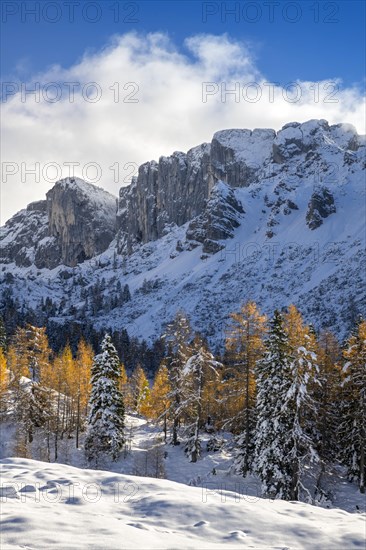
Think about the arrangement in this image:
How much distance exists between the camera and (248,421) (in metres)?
25.4

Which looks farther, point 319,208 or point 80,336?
point 319,208

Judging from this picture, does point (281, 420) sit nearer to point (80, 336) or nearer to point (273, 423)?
point (273, 423)

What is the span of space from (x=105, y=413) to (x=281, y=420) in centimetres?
1399

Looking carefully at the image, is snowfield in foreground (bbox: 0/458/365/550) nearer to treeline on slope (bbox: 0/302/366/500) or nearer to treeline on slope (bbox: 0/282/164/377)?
treeline on slope (bbox: 0/302/366/500)

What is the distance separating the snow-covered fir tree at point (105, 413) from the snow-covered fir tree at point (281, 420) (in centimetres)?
1222

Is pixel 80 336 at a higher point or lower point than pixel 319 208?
lower

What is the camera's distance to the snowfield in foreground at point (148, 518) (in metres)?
8.29

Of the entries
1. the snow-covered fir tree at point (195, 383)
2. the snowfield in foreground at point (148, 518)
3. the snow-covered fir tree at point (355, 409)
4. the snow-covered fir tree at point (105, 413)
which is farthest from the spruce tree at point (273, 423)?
the snow-covered fir tree at point (105, 413)

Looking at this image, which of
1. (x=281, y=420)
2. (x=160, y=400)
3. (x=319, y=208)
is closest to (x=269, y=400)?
(x=281, y=420)

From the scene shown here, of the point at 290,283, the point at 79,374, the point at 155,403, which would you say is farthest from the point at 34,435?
the point at 290,283

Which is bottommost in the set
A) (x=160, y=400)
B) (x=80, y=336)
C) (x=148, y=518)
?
(x=160, y=400)

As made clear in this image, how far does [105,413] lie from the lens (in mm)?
30906

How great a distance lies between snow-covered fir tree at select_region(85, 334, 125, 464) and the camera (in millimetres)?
30922

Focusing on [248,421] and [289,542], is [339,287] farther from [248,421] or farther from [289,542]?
[289,542]
